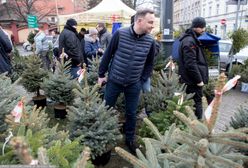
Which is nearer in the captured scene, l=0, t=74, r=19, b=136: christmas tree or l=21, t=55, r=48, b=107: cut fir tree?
l=0, t=74, r=19, b=136: christmas tree

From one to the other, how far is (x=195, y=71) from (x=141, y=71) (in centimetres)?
96

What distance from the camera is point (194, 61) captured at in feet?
14.8

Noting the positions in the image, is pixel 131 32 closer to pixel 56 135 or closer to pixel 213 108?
pixel 56 135

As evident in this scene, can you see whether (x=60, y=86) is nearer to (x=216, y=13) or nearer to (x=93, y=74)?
(x=93, y=74)

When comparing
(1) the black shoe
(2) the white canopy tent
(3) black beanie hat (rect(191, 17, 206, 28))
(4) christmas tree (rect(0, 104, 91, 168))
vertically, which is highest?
(2) the white canopy tent

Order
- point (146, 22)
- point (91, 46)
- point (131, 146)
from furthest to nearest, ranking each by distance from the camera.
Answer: point (91, 46) → point (131, 146) → point (146, 22)

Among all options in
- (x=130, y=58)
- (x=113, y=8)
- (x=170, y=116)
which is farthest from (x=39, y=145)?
(x=113, y=8)

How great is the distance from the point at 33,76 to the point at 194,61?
3.79 meters

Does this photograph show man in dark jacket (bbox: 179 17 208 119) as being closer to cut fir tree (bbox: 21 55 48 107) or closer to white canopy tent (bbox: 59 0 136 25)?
cut fir tree (bbox: 21 55 48 107)

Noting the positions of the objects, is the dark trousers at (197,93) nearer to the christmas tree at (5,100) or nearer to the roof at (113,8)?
the christmas tree at (5,100)

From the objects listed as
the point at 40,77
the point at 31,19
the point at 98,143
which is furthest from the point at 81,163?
the point at 31,19

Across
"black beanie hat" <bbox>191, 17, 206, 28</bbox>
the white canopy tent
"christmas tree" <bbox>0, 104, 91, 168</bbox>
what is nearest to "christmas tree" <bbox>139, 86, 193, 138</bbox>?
"black beanie hat" <bbox>191, 17, 206, 28</bbox>

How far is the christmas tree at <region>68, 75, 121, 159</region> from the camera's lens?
3.65 meters

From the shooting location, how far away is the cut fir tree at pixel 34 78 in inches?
258
